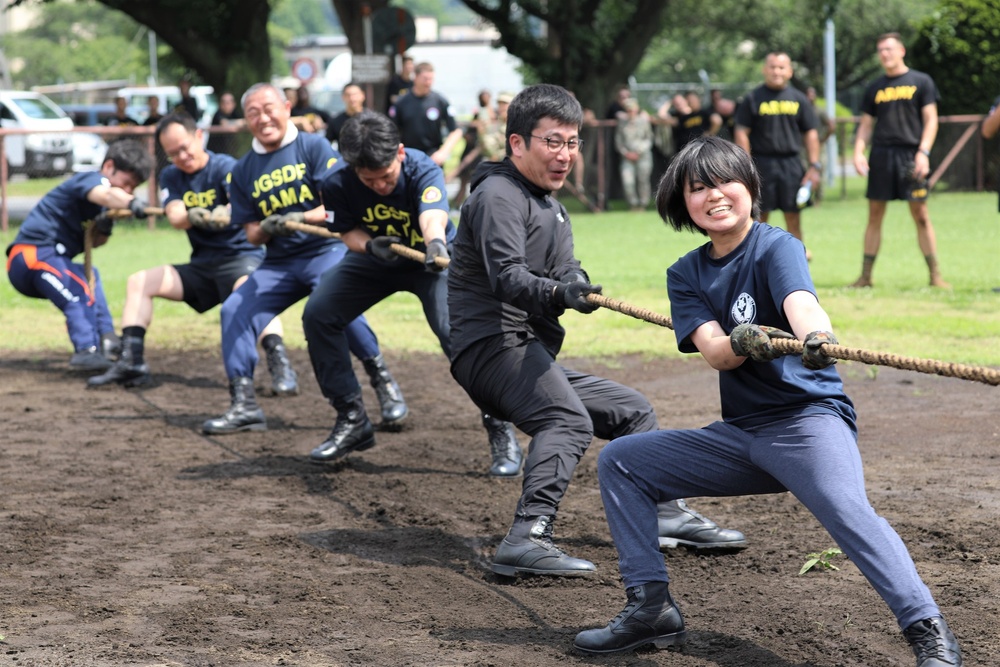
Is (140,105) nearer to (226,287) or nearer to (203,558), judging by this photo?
(226,287)

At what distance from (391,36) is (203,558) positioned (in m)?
14.0

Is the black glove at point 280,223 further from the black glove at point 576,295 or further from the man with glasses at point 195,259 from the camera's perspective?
the black glove at point 576,295

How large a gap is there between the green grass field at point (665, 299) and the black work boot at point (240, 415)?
2.39 metres

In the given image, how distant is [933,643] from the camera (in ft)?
11.2

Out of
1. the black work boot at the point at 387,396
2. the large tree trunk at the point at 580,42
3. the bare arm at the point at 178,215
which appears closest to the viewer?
the black work boot at the point at 387,396

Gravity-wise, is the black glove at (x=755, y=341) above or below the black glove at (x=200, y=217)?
above

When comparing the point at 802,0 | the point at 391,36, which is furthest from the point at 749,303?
the point at 802,0

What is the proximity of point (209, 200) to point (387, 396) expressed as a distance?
2081mm

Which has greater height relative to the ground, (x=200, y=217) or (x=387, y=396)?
(x=200, y=217)

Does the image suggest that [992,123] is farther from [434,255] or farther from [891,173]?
[434,255]

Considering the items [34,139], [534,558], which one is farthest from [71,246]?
[34,139]

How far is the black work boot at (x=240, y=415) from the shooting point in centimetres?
749

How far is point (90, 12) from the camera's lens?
93000mm

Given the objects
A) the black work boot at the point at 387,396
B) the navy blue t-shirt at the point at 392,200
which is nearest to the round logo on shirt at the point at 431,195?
the navy blue t-shirt at the point at 392,200
